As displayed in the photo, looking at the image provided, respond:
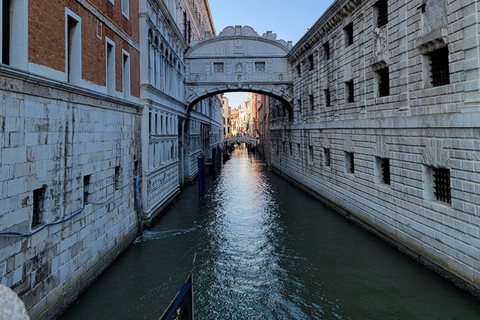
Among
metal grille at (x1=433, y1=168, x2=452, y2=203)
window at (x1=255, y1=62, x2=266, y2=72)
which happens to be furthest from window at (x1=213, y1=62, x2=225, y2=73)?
metal grille at (x1=433, y1=168, x2=452, y2=203)

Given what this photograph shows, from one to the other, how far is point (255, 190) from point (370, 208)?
32.6 feet

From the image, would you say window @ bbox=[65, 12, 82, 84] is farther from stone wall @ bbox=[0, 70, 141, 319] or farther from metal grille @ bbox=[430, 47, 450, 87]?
metal grille @ bbox=[430, 47, 450, 87]

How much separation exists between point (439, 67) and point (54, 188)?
951 centimetres

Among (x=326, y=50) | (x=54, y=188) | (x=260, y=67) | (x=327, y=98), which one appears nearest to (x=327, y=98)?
(x=327, y=98)

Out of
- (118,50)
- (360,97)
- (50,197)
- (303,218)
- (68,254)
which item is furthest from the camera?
(303,218)

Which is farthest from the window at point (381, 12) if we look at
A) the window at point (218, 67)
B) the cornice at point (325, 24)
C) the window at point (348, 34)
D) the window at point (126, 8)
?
the window at point (218, 67)

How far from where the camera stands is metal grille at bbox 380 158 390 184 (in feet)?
35.4

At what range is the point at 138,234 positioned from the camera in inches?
444

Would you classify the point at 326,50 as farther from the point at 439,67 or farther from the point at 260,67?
the point at 439,67

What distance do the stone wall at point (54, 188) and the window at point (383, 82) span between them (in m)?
8.91

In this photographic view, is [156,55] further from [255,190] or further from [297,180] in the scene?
[297,180]

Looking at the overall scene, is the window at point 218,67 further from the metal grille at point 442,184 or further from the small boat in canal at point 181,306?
the small boat in canal at point 181,306

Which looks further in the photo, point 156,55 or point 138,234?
point 156,55

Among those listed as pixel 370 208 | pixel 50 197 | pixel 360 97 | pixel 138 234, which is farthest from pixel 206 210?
pixel 50 197
